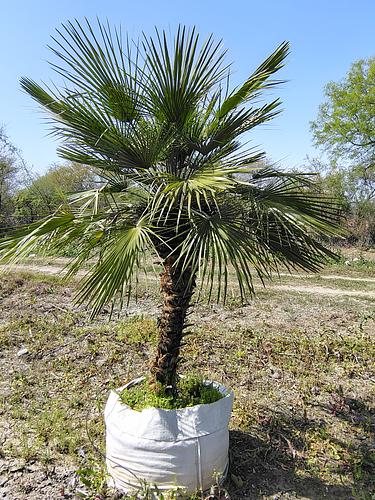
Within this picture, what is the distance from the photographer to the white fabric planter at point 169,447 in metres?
2.66

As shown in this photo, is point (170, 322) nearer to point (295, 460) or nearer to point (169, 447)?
point (169, 447)

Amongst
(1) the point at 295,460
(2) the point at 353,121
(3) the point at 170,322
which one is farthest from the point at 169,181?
(2) the point at 353,121

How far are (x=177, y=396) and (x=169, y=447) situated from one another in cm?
42

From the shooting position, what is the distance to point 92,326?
5859 mm

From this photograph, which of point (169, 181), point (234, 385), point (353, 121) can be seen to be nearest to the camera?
point (169, 181)

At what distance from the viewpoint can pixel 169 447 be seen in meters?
2.64

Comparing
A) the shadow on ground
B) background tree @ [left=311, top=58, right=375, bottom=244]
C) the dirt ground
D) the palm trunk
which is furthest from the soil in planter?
background tree @ [left=311, top=58, right=375, bottom=244]

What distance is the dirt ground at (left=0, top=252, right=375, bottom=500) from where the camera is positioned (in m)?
3.12

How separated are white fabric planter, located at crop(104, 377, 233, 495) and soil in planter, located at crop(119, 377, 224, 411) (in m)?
0.14

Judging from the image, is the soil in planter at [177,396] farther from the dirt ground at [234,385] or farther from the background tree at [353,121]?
the background tree at [353,121]

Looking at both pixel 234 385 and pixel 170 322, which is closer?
pixel 170 322

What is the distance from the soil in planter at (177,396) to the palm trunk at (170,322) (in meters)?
0.07

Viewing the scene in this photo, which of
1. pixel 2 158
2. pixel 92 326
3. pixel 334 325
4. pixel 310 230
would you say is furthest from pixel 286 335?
pixel 2 158

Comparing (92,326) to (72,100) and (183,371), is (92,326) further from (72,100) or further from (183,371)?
(72,100)
